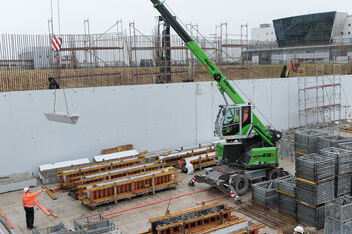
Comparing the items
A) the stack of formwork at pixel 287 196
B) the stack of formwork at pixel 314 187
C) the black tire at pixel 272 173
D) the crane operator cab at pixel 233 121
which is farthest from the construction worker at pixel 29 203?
the black tire at pixel 272 173

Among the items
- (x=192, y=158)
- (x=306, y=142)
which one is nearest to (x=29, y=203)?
(x=192, y=158)

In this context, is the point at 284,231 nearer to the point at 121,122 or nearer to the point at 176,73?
the point at 121,122

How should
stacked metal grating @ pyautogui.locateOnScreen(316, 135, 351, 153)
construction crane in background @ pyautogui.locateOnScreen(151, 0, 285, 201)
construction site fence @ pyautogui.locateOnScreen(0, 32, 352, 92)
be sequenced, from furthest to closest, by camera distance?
1. construction site fence @ pyautogui.locateOnScreen(0, 32, 352, 92)
2. construction crane in background @ pyautogui.locateOnScreen(151, 0, 285, 201)
3. stacked metal grating @ pyautogui.locateOnScreen(316, 135, 351, 153)

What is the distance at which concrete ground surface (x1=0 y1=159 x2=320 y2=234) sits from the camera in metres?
10.5

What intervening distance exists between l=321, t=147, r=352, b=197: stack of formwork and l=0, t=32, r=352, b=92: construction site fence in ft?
35.8

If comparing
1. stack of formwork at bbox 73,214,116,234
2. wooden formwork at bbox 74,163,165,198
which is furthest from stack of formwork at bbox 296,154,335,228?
wooden formwork at bbox 74,163,165,198

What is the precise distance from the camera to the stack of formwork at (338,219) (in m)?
8.74

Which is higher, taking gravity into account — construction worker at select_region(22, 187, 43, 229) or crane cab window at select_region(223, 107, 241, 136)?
crane cab window at select_region(223, 107, 241, 136)

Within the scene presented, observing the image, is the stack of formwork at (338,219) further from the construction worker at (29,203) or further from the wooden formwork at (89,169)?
the wooden formwork at (89,169)

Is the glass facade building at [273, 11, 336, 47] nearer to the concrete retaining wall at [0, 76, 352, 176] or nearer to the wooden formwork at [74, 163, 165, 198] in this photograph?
the concrete retaining wall at [0, 76, 352, 176]

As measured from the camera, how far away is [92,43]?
1798cm

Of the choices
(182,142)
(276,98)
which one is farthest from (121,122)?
(276,98)

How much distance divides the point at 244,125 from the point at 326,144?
294cm

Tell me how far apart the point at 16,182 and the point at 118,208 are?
4.65 metres
